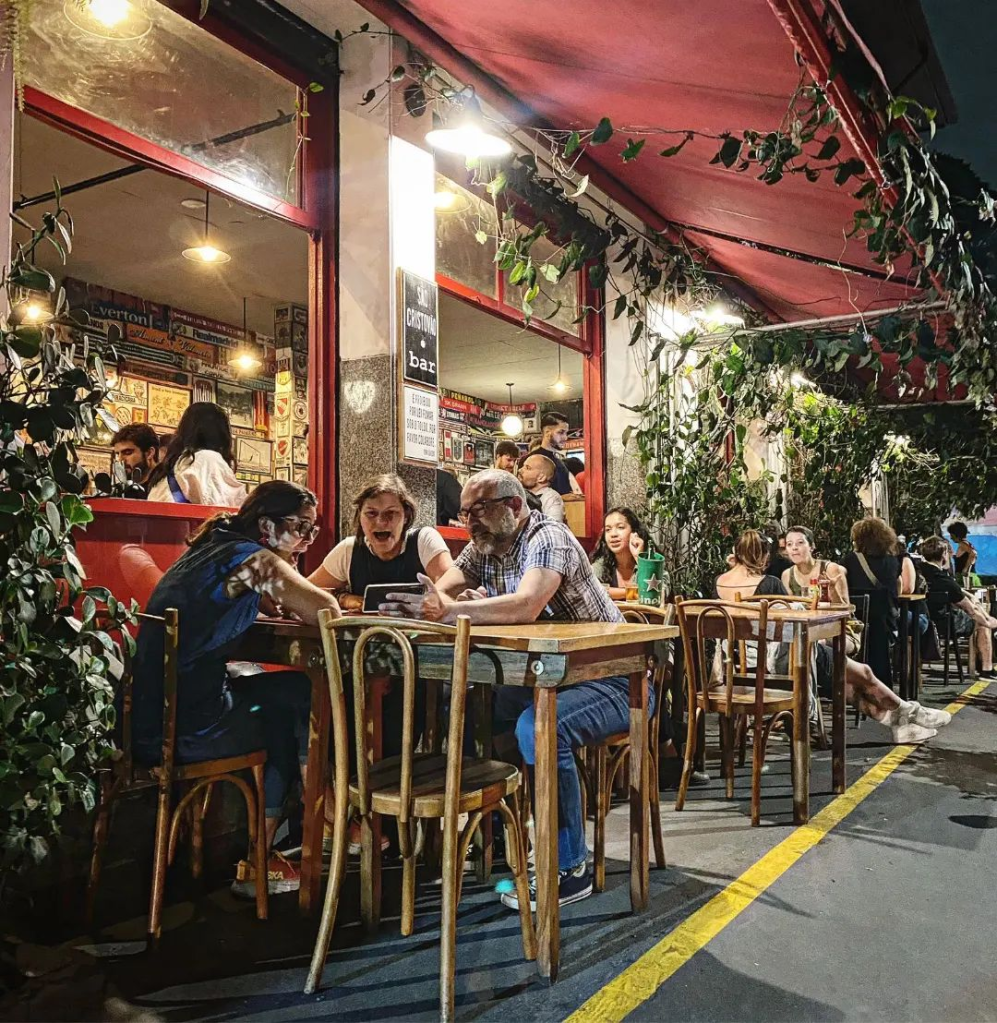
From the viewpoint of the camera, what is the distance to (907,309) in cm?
646

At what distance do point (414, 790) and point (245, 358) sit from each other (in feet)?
24.9

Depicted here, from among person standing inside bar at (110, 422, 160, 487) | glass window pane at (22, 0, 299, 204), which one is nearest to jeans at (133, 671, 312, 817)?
person standing inside bar at (110, 422, 160, 487)

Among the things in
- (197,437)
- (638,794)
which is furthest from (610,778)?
(197,437)

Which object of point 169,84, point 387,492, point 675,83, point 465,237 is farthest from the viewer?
point 465,237

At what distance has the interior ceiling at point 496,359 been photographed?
973 centimetres

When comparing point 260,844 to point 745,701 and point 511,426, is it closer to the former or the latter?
point 745,701

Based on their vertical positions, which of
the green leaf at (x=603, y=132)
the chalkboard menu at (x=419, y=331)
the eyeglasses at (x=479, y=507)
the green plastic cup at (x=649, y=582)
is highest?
the green leaf at (x=603, y=132)

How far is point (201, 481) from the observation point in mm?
4230

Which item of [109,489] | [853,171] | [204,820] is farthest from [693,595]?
[109,489]

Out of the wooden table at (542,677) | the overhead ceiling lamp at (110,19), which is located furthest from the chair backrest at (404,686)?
the overhead ceiling lamp at (110,19)

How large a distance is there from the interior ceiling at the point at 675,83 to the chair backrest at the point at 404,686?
10.0ft

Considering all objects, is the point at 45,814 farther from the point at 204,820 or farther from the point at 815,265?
the point at 815,265

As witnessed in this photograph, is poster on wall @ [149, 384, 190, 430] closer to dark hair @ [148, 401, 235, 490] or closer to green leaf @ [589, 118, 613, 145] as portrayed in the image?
dark hair @ [148, 401, 235, 490]

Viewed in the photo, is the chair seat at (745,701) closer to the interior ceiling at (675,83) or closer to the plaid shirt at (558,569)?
the plaid shirt at (558,569)
